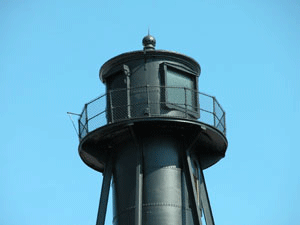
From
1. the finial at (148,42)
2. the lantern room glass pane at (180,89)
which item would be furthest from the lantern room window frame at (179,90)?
the finial at (148,42)

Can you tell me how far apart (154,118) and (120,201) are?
3.64 meters

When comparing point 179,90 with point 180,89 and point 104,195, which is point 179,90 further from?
point 104,195

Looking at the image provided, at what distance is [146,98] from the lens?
35.8 meters

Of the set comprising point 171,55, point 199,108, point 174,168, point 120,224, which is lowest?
point 120,224

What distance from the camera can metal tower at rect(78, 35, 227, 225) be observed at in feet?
115

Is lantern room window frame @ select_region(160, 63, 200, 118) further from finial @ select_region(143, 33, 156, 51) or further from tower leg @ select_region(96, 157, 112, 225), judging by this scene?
tower leg @ select_region(96, 157, 112, 225)

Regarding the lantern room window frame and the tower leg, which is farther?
the lantern room window frame

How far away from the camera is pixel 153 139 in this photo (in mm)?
35938

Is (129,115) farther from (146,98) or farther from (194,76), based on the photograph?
(194,76)

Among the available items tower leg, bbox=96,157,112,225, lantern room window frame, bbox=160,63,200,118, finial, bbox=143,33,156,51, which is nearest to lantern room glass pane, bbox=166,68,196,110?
lantern room window frame, bbox=160,63,200,118

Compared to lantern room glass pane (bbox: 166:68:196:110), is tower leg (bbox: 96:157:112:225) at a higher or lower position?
lower

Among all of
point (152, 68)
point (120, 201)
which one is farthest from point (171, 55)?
point (120, 201)

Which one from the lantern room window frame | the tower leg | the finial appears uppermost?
the finial

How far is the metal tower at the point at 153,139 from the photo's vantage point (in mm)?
34969
